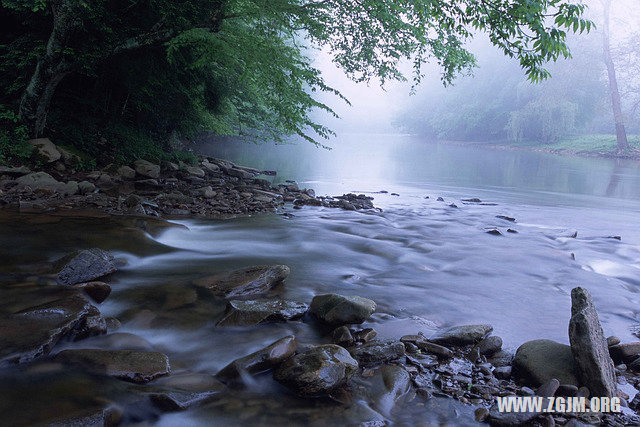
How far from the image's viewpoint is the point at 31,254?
551 centimetres

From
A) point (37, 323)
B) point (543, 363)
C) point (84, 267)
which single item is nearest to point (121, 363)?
point (37, 323)

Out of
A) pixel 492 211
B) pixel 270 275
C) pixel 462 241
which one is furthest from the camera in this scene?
pixel 492 211

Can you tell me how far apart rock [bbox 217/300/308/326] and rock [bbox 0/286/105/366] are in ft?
3.65

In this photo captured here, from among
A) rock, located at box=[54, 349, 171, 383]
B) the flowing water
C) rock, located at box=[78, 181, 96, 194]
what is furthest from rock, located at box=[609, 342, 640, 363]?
rock, located at box=[78, 181, 96, 194]

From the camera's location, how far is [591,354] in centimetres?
331

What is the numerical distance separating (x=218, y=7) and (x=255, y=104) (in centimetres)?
568

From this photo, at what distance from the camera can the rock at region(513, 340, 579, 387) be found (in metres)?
3.42

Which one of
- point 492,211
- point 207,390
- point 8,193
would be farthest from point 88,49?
point 492,211

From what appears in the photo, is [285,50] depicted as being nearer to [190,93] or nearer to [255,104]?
[190,93]

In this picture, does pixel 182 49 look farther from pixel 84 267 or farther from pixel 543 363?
pixel 543 363

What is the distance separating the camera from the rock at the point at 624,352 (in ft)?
12.8

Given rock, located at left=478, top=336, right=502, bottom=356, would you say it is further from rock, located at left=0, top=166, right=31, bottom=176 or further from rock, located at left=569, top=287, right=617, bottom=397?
rock, located at left=0, top=166, right=31, bottom=176

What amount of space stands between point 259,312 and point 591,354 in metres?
2.74

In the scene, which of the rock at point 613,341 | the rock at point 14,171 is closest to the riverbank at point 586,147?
the rock at point 613,341
